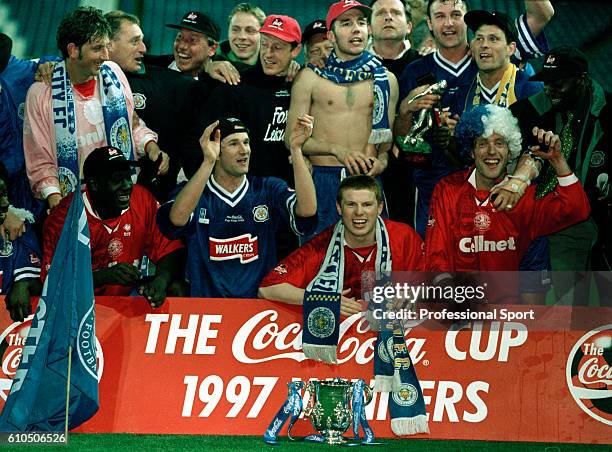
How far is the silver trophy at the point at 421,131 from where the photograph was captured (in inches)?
270

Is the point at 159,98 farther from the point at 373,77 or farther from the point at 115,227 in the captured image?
the point at 373,77

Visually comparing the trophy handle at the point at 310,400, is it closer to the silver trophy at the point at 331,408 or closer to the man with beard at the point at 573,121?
the silver trophy at the point at 331,408

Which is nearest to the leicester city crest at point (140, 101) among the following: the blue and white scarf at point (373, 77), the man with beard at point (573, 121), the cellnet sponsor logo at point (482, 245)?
the blue and white scarf at point (373, 77)

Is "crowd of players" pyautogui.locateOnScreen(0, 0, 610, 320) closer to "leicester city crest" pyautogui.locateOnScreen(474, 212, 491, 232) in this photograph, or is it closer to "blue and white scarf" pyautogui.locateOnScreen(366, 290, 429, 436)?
"leicester city crest" pyautogui.locateOnScreen(474, 212, 491, 232)

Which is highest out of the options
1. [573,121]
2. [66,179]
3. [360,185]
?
[573,121]

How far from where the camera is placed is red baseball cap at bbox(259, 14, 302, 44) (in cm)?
704

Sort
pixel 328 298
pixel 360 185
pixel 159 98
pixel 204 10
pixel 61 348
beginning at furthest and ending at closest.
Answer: pixel 204 10
pixel 159 98
pixel 360 185
pixel 328 298
pixel 61 348

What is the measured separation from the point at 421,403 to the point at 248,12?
316 centimetres

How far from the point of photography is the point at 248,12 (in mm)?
7305

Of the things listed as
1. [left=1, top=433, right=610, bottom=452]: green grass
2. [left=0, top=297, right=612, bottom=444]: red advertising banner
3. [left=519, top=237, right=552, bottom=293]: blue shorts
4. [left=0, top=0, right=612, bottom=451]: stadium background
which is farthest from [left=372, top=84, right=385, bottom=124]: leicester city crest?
[left=1, top=433, right=610, bottom=452]: green grass

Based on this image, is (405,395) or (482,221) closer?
(405,395)

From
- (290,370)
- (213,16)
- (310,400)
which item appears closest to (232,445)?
(310,400)

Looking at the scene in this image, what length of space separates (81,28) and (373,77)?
2.07m

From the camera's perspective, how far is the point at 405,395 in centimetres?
615
